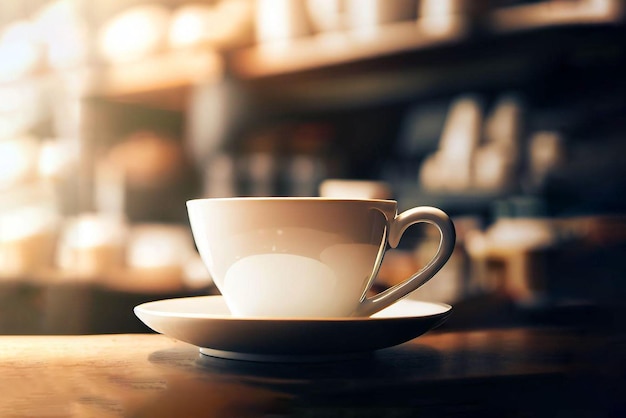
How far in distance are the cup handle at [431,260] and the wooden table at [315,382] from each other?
0.03 meters

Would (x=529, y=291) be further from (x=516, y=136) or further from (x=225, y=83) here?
(x=225, y=83)

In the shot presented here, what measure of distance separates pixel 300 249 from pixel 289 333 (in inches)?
2.8

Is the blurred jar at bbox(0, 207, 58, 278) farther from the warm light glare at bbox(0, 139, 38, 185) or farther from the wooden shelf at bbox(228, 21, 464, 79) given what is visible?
the wooden shelf at bbox(228, 21, 464, 79)

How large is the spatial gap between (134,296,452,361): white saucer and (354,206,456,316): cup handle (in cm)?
5

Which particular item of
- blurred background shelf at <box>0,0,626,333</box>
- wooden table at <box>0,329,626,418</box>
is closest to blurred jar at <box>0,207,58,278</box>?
blurred background shelf at <box>0,0,626,333</box>

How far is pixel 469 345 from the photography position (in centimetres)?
47

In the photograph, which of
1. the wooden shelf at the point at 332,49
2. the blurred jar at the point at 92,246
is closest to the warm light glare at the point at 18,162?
the blurred jar at the point at 92,246

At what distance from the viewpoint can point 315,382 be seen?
13.1 inches

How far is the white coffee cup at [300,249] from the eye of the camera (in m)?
0.41

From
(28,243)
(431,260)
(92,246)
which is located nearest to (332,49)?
(92,246)

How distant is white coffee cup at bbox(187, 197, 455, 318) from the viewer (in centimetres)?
41

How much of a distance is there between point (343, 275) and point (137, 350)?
140mm

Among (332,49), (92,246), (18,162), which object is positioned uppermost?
(332,49)

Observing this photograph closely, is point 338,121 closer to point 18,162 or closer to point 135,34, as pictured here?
point 135,34
